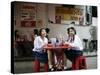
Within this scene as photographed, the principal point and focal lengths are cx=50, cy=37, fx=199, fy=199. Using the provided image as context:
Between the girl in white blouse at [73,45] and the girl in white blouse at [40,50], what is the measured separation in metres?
0.15

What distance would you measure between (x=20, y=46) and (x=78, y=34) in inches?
16.1

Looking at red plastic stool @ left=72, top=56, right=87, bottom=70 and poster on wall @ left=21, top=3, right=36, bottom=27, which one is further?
Result: red plastic stool @ left=72, top=56, right=87, bottom=70

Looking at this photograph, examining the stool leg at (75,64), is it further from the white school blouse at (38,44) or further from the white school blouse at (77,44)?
the white school blouse at (38,44)

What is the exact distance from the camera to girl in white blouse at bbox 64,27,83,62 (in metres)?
1.34

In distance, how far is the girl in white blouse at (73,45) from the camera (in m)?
1.34

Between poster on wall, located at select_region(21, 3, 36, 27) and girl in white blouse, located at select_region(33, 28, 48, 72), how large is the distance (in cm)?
8

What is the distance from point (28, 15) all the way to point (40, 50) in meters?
0.24

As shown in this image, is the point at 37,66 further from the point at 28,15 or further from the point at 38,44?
the point at 28,15

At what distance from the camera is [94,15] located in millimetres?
1398

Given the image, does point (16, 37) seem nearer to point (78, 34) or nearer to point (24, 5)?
point (24, 5)

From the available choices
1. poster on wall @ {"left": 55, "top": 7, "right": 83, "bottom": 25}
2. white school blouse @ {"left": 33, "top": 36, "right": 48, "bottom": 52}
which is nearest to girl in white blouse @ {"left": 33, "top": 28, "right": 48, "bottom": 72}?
white school blouse @ {"left": 33, "top": 36, "right": 48, "bottom": 52}

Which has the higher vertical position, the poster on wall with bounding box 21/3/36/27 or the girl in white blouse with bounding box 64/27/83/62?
the poster on wall with bounding box 21/3/36/27

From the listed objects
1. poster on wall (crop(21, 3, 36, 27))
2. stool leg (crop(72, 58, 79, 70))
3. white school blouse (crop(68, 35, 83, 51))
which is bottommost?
stool leg (crop(72, 58, 79, 70))

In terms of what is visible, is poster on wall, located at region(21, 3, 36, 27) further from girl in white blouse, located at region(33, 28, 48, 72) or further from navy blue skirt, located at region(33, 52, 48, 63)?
navy blue skirt, located at region(33, 52, 48, 63)
